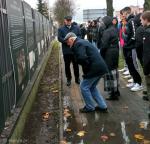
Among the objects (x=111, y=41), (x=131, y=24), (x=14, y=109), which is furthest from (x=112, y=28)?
(x=14, y=109)

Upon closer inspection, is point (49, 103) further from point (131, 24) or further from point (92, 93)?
point (131, 24)

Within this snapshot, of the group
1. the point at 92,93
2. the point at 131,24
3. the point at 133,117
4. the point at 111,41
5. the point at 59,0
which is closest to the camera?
the point at 133,117

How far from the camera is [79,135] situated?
792 cm

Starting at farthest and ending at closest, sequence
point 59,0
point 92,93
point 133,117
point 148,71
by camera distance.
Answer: point 59,0 → point 92,93 → point 133,117 → point 148,71

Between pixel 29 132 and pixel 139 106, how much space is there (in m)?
2.72

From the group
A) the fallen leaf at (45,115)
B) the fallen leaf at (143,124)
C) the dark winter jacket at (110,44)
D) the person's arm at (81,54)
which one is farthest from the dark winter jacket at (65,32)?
the fallen leaf at (143,124)

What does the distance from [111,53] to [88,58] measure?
4.71ft

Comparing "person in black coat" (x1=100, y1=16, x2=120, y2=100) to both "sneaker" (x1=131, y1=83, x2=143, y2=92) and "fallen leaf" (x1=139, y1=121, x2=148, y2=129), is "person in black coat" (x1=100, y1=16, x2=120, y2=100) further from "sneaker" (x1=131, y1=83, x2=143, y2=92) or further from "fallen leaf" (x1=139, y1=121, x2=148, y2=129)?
"fallen leaf" (x1=139, y1=121, x2=148, y2=129)

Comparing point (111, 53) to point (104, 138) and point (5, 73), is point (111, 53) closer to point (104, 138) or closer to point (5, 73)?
point (104, 138)

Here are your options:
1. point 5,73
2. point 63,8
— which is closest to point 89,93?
point 5,73

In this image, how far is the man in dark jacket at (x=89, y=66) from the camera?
9.13 m

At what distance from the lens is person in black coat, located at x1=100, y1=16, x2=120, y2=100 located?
10.4m

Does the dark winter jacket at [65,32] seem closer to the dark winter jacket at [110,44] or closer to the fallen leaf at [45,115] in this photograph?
the dark winter jacket at [110,44]

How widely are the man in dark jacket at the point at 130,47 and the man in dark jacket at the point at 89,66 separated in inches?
87.3
